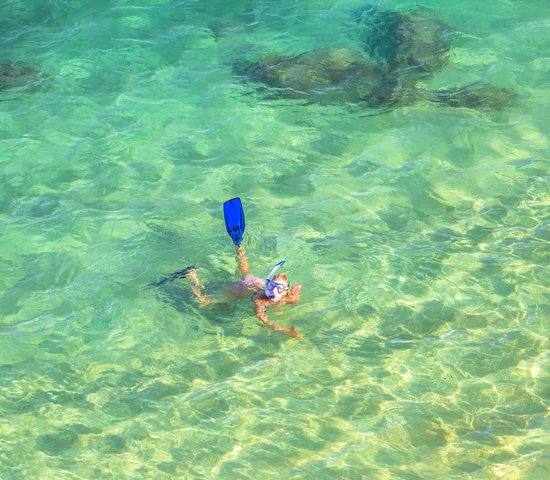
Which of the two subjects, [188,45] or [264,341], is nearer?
[264,341]

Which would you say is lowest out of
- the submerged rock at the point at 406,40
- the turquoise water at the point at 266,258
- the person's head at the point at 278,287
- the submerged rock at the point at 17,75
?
the turquoise water at the point at 266,258

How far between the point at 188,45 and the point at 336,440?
29.2 ft

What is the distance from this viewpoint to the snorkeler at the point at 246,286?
911 cm

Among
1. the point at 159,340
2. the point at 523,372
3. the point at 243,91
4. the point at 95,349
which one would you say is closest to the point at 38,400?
the point at 95,349

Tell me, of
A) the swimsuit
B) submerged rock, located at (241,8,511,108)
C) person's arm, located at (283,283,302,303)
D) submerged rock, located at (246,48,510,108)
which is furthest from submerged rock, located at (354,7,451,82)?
the swimsuit

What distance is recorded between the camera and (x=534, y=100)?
1291cm

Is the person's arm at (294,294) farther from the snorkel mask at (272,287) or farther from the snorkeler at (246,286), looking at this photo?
the snorkel mask at (272,287)

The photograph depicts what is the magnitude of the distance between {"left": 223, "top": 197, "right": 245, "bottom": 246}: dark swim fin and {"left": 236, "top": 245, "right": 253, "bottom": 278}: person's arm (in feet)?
0.70

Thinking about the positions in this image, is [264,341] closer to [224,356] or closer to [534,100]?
[224,356]

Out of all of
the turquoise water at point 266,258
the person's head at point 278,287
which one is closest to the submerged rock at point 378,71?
the turquoise water at point 266,258

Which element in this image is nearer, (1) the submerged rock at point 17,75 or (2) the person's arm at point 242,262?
(2) the person's arm at point 242,262

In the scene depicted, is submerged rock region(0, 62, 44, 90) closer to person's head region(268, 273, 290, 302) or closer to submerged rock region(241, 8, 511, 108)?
submerged rock region(241, 8, 511, 108)

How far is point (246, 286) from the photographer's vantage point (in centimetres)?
958

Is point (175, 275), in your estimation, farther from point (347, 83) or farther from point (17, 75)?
point (17, 75)
